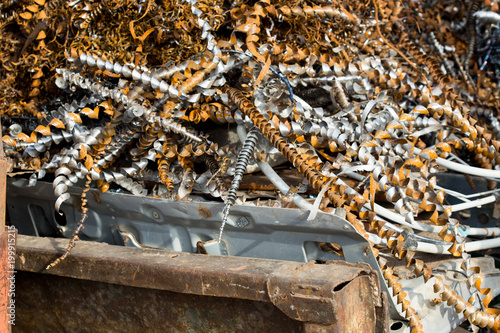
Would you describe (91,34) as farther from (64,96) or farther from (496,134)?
(496,134)

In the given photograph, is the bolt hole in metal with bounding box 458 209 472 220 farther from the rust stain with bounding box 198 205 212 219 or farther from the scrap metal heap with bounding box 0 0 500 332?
the rust stain with bounding box 198 205 212 219

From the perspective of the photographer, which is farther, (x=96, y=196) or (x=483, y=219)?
(x=483, y=219)

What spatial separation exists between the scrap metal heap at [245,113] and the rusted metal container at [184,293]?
0.15m

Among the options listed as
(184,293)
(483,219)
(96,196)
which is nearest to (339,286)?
(184,293)

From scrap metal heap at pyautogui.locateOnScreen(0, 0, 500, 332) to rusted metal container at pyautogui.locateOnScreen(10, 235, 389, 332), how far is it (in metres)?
0.15

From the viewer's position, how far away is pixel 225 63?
1499 millimetres

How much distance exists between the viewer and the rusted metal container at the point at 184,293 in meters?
1.04

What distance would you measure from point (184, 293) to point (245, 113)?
0.50 meters

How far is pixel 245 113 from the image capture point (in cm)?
141

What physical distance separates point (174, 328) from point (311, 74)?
0.86 m

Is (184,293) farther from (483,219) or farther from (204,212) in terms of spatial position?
(483,219)

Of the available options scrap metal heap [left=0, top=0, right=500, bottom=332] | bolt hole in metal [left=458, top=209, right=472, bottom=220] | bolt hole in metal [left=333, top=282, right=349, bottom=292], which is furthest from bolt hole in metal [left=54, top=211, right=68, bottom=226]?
bolt hole in metal [left=458, top=209, right=472, bottom=220]

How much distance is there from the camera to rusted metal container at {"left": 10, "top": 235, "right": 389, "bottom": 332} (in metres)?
1.04

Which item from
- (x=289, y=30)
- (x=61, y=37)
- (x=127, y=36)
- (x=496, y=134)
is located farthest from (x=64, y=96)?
(x=496, y=134)
